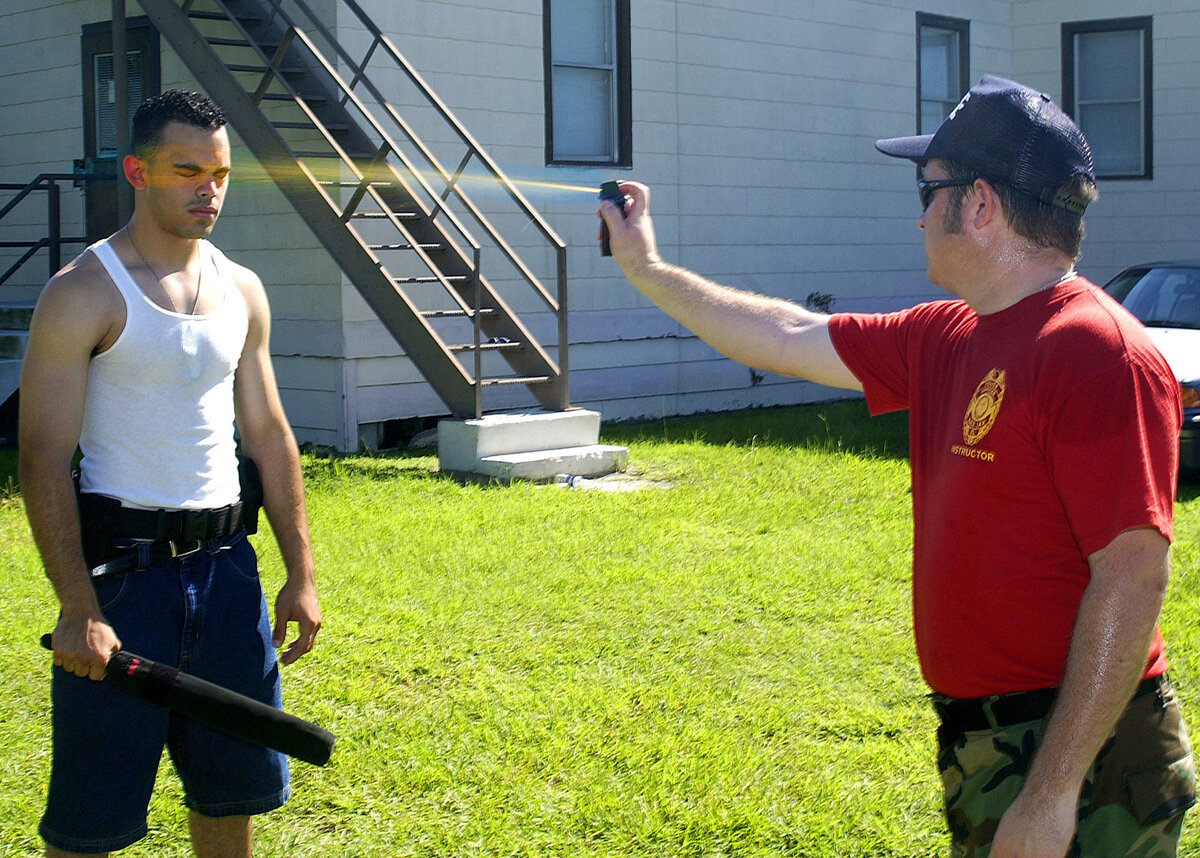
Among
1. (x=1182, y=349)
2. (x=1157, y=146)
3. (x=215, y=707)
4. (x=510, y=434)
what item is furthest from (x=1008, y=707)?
(x=1157, y=146)

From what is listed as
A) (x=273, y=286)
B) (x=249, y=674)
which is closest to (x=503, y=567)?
(x=249, y=674)

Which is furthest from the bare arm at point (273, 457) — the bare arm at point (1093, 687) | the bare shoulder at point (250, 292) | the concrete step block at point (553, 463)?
the concrete step block at point (553, 463)

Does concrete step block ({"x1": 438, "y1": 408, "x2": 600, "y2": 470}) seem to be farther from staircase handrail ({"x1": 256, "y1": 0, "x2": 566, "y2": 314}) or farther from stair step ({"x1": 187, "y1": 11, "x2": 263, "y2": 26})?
stair step ({"x1": 187, "y1": 11, "x2": 263, "y2": 26})

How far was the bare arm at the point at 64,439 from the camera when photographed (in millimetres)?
2967

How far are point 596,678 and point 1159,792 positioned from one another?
10.0 feet

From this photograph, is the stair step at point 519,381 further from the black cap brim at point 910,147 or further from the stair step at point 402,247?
the black cap brim at point 910,147

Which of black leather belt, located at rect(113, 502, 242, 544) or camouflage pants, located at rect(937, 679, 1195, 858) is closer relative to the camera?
camouflage pants, located at rect(937, 679, 1195, 858)

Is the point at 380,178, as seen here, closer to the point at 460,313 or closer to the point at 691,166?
the point at 460,313

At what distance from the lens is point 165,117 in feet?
11.3

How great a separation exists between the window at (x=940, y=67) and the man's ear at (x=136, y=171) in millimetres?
13183

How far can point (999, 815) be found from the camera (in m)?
2.42

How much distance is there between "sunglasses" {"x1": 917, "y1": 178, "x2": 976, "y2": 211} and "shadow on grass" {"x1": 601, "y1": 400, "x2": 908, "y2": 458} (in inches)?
295

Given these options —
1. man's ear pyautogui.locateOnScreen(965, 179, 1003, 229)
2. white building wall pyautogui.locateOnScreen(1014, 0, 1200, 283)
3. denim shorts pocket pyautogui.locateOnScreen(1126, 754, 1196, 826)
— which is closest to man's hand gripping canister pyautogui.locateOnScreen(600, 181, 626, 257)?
man's ear pyautogui.locateOnScreen(965, 179, 1003, 229)

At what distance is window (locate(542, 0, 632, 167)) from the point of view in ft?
39.6
